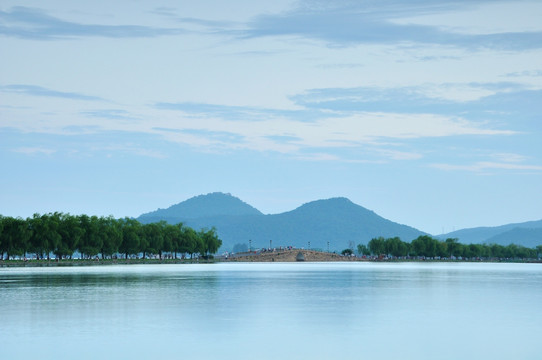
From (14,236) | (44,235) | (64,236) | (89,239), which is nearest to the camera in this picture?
(14,236)

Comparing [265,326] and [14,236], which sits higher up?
[14,236]

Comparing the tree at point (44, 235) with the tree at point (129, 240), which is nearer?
the tree at point (44, 235)

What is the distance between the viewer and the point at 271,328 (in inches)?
1547

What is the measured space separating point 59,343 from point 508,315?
26885 mm

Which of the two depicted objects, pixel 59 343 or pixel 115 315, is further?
pixel 115 315

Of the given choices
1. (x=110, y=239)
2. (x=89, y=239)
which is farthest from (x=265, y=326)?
(x=110, y=239)

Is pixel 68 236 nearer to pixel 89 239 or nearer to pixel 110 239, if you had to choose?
pixel 89 239

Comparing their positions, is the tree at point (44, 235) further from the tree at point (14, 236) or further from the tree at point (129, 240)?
the tree at point (129, 240)

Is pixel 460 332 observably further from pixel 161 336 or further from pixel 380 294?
pixel 380 294

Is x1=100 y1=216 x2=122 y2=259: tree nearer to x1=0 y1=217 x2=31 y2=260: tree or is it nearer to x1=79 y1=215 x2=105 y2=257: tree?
x1=79 y1=215 x2=105 y2=257: tree

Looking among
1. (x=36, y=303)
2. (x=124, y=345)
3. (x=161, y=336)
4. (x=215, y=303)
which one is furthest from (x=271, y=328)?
(x=36, y=303)

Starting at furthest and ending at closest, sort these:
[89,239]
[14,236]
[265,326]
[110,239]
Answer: [110,239] < [89,239] < [14,236] < [265,326]

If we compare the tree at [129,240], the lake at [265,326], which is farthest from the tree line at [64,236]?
the lake at [265,326]

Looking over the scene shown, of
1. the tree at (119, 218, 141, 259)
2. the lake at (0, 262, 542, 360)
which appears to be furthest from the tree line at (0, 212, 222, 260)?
the lake at (0, 262, 542, 360)
